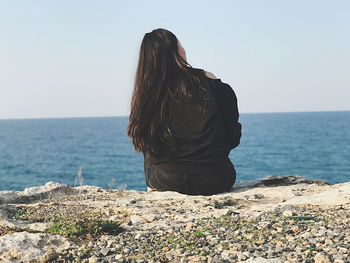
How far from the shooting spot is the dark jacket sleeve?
5.92 meters

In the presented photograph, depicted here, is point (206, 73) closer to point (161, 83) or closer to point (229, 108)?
point (229, 108)

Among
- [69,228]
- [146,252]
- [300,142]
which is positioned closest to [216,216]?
[146,252]

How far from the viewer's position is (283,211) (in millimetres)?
4699

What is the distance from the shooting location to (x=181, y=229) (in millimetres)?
4199

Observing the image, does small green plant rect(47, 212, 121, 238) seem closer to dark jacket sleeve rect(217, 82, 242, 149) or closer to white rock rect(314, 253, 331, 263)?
white rock rect(314, 253, 331, 263)

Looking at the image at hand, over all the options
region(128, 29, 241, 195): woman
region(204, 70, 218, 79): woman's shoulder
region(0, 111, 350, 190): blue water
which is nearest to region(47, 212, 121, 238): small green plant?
region(128, 29, 241, 195): woman

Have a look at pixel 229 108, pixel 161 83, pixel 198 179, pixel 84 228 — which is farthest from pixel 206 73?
pixel 84 228

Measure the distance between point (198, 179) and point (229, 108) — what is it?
3.74 ft

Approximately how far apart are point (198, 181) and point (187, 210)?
1041mm

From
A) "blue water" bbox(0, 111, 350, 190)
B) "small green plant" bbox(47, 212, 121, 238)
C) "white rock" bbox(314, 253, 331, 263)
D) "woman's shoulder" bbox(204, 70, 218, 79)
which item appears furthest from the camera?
"blue water" bbox(0, 111, 350, 190)

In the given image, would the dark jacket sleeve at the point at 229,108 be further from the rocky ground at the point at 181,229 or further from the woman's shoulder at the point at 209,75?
the rocky ground at the point at 181,229

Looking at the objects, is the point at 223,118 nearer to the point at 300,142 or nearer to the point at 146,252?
the point at 146,252

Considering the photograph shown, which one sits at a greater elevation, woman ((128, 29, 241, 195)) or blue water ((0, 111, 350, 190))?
woman ((128, 29, 241, 195))

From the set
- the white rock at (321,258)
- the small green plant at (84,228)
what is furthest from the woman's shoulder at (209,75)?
the white rock at (321,258)
